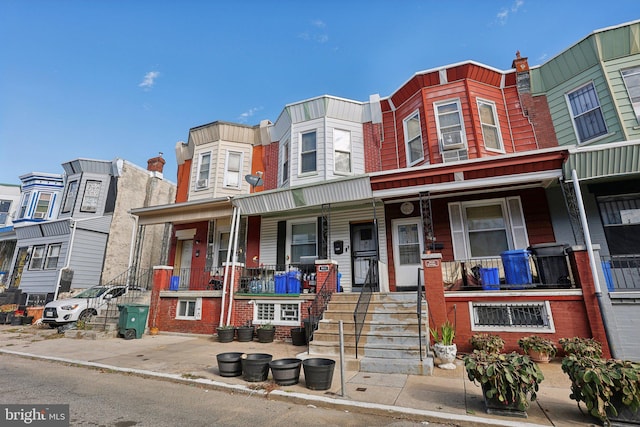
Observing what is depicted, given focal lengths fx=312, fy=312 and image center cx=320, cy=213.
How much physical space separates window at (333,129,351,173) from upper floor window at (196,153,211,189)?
6166 millimetres

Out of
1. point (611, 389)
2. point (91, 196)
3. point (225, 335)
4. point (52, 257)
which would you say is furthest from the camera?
point (91, 196)

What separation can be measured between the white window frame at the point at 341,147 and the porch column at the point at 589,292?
7.23m

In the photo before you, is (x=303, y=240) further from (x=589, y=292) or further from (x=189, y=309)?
(x=589, y=292)

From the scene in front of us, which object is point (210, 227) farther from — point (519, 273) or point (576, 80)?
point (576, 80)

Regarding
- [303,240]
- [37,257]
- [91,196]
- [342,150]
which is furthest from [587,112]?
[37,257]

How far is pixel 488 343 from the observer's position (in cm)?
653

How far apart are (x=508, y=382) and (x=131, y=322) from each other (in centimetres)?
1089

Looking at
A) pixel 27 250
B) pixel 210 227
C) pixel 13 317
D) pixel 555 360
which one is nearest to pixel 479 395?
pixel 555 360

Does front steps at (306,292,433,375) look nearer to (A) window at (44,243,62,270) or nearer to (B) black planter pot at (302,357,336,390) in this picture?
(B) black planter pot at (302,357,336,390)

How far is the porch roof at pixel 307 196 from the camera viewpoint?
944 cm

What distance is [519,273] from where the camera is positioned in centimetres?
731

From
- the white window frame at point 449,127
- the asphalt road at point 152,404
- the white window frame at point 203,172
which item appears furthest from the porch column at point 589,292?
the white window frame at point 203,172

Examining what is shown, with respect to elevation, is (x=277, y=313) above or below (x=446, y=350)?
above

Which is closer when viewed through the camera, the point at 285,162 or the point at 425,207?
the point at 425,207
